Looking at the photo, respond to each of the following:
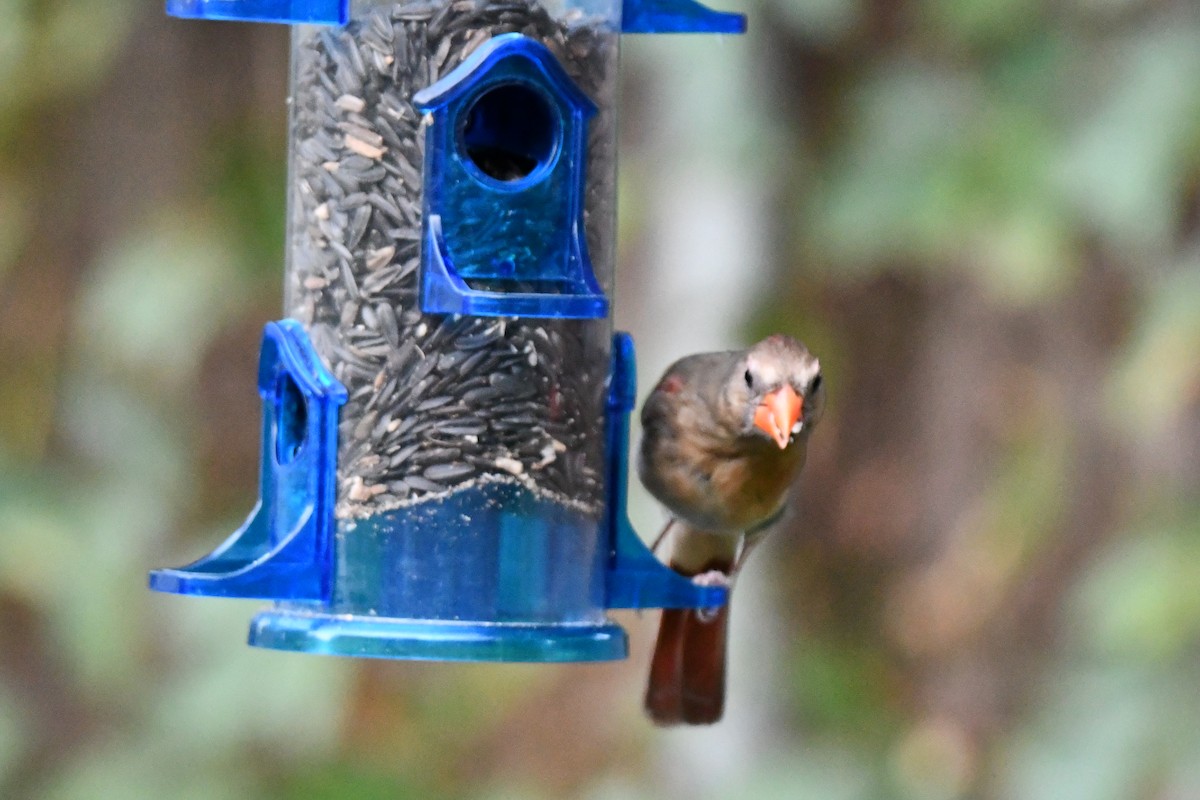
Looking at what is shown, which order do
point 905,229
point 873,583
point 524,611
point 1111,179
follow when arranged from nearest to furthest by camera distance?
point 524,611 → point 1111,179 → point 905,229 → point 873,583

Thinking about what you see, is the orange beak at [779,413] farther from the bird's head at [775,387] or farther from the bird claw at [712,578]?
the bird claw at [712,578]

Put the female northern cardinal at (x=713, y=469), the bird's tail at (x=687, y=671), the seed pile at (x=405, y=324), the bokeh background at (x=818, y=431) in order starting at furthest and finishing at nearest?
the bokeh background at (x=818, y=431)
the bird's tail at (x=687, y=671)
the female northern cardinal at (x=713, y=469)
the seed pile at (x=405, y=324)

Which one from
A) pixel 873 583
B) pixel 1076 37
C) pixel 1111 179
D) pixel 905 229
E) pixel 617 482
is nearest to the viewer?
pixel 617 482

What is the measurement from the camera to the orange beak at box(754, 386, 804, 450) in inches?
130

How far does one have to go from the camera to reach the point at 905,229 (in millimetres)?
4738

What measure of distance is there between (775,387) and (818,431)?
2.99m

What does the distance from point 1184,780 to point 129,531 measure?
242cm

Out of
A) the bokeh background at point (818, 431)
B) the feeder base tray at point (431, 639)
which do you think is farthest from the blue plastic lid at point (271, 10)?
the bokeh background at point (818, 431)

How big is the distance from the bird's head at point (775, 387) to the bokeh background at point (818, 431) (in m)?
1.04

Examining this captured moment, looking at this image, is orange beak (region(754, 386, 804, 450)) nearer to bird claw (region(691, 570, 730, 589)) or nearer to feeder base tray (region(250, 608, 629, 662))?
bird claw (region(691, 570, 730, 589))

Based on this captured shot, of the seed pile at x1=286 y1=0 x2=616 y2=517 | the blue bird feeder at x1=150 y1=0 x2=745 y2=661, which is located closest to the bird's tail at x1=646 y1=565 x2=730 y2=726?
the blue bird feeder at x1=150 y1=0 x2=745 y2=661

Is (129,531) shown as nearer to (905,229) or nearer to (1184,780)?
(905,229)

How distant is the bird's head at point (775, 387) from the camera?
337 centimetres

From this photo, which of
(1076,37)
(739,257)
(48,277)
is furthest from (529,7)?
(48,277)
